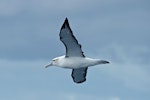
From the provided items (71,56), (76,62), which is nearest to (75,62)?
(76,62)

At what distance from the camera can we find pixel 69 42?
38344mm

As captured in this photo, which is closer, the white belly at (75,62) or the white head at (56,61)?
the white belly at (75,62)

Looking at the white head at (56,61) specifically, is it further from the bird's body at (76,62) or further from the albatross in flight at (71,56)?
the bird's body at (76,62)

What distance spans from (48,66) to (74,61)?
4301mm

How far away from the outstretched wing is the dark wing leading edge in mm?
3192

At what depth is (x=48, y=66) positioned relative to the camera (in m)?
43.2

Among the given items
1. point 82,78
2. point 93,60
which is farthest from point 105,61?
point 82,78

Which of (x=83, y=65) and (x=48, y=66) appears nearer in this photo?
(x=83, y=65)

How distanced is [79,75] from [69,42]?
556cm

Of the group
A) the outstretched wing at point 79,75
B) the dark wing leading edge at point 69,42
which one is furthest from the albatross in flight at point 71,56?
the outstretched wing at point 79,75

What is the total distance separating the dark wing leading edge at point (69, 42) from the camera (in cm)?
3650

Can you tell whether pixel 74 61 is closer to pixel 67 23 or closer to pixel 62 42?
pixel 62 42

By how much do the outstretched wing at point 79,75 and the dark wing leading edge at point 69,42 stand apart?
10.5ft

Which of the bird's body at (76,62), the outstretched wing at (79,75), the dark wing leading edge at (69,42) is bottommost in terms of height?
the bird's body at (76,62)
